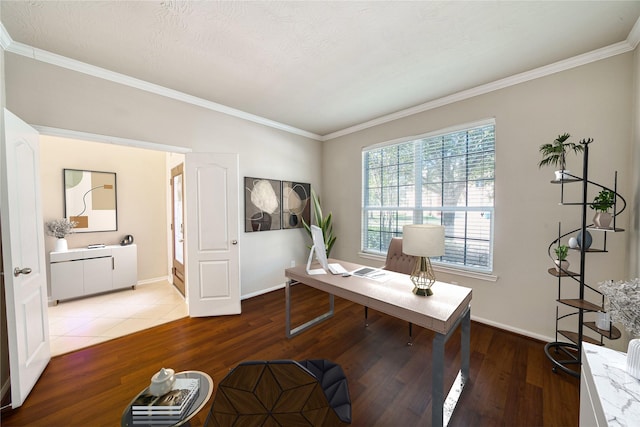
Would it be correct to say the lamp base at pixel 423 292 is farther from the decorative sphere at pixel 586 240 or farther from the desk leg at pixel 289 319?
the decorative sphere at pixel 586 240

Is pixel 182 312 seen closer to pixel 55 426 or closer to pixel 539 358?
pixel 55 426

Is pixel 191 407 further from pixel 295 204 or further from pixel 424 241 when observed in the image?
pixel 295 204

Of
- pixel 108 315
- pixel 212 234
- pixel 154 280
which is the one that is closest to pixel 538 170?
pixel 212 234

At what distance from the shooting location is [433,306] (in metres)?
1.51

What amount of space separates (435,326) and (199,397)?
1.35 metres

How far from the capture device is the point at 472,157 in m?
2.77

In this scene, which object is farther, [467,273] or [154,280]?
[154,280]

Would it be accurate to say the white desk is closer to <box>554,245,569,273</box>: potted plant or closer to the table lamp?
the table lamp

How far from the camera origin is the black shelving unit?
1.86 meters

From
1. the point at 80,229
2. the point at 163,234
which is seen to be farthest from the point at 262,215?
the point at 80,229

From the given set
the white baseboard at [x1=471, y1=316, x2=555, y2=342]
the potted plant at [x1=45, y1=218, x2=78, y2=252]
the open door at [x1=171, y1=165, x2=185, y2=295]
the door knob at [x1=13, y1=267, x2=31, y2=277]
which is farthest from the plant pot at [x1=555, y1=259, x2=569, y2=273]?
the potted plant at [x1=45, y1=218, x2=78, y2=252]

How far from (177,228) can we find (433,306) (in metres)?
3.88

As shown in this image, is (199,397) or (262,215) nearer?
(199,397)

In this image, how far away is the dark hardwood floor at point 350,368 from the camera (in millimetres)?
1550
